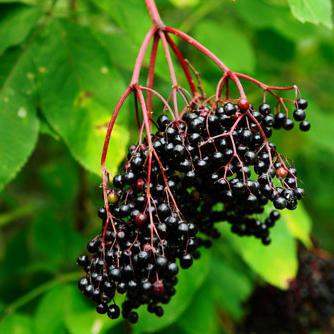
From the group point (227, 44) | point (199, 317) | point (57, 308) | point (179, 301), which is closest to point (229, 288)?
point (199, 317)

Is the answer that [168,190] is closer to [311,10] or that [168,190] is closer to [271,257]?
[311,10]

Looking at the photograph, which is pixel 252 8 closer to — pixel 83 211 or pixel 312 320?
pixel 83 211

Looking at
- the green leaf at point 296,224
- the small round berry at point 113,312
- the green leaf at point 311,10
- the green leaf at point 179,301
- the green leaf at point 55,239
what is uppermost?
the green leaf at point 311,10

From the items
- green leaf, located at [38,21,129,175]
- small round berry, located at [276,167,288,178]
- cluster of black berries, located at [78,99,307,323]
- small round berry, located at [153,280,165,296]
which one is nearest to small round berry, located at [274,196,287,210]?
cluster of black berries, located at [78,99,307,323]

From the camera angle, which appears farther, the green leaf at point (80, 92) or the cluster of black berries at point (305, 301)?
the cluster of black berries at point (305, 301)

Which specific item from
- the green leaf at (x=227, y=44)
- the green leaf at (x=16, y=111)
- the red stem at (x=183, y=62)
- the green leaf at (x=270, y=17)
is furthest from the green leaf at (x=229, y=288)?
the red stem at (x=183, y=62)

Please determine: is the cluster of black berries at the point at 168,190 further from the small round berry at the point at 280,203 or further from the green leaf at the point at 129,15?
the green leaf at the point at 129,15

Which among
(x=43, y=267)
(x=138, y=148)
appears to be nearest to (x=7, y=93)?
(x=138, y=148)
